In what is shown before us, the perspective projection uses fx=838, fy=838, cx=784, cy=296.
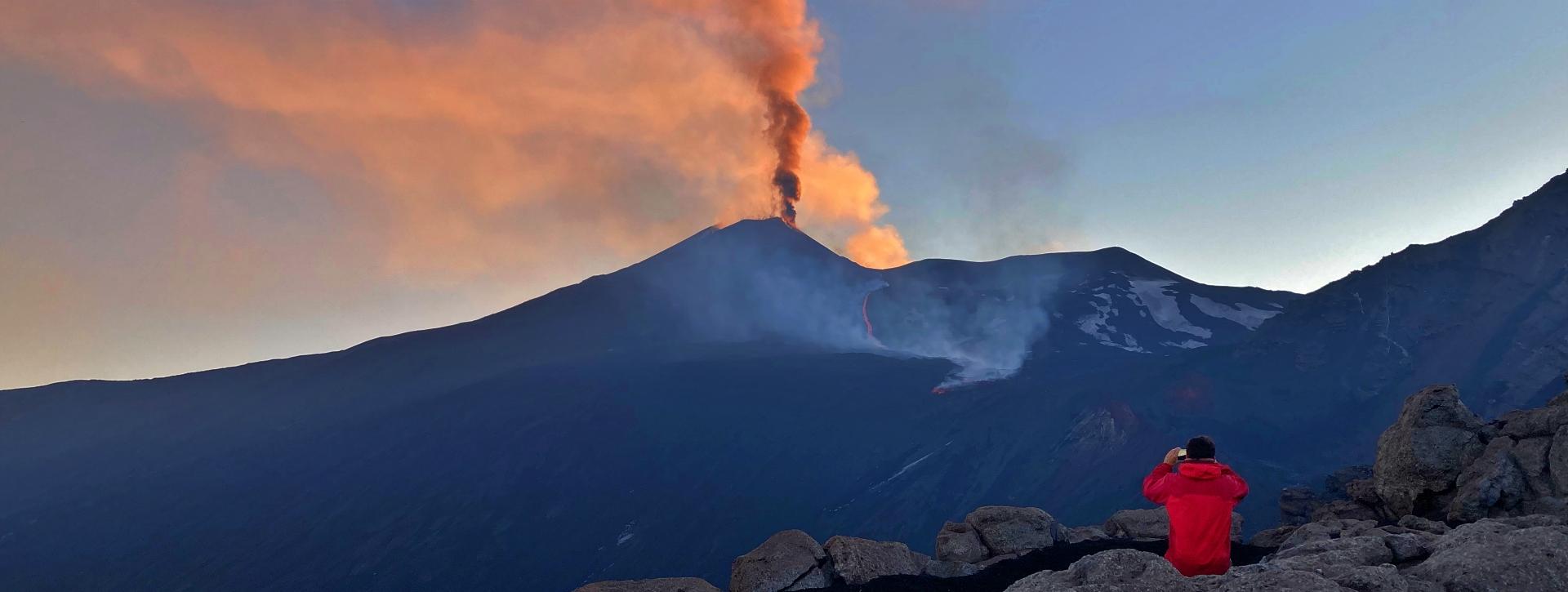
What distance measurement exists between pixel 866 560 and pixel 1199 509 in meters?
9.52

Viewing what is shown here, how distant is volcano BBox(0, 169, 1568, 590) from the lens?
42375 millimetres

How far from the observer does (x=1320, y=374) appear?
5666 cm

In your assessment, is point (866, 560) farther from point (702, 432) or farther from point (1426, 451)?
point (702, 432)

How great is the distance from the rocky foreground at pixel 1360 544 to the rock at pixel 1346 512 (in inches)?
2.0

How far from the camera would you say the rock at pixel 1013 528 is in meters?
16.7

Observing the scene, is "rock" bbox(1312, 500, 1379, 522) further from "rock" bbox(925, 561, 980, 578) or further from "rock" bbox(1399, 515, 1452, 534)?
"rock" bbox(925, 561, 980, 578)

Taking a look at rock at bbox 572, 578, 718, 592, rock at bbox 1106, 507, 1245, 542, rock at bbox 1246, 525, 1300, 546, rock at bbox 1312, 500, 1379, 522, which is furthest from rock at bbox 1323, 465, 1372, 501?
rock at bbox 572, 578, 718, 592

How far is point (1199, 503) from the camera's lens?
579cm

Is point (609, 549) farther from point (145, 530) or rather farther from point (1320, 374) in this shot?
point (1320, 374)

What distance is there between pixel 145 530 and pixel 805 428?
38.8 metres

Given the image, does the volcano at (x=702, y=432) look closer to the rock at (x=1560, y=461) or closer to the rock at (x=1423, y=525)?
the rock at (x=1560, y=461)

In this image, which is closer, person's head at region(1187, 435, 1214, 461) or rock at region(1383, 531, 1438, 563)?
person's head at region(1187, 435, 1214, 461)

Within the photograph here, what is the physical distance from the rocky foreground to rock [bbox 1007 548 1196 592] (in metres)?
0.01

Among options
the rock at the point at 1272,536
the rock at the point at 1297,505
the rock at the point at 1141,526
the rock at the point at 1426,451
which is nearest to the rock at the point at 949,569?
the rock at the point at 1141,526
